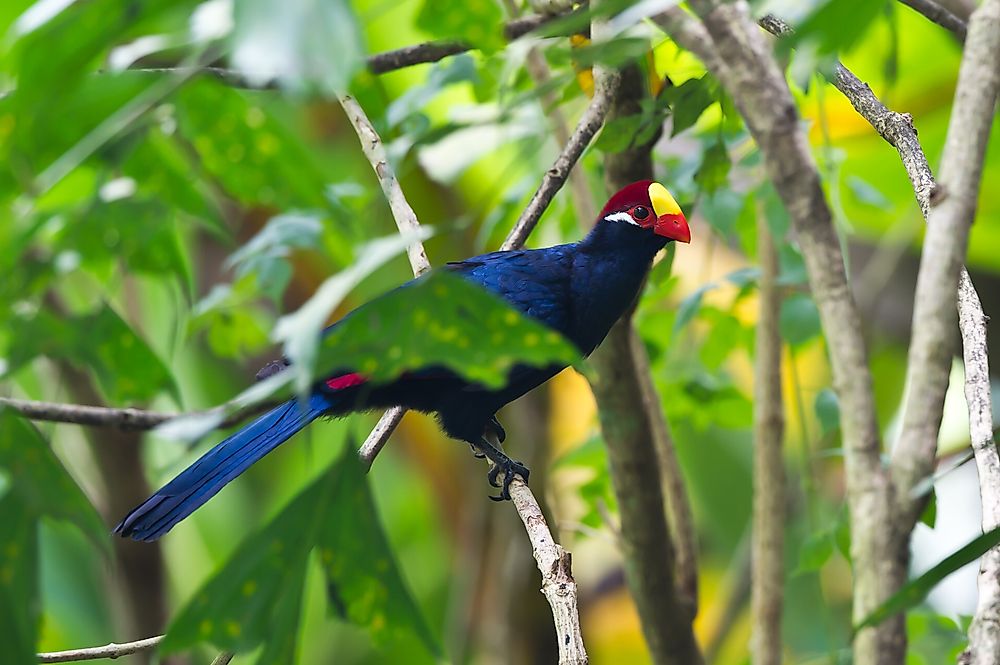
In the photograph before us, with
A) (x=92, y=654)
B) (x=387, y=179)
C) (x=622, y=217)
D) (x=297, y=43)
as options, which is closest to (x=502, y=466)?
(x=622, y=217)

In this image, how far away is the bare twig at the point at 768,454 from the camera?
1.98 metres

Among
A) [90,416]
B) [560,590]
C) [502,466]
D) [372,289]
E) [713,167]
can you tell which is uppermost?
[372,289]

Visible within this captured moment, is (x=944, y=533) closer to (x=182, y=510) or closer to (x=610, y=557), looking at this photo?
(x=610, y=557)

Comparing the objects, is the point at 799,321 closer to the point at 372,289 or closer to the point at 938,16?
the point at 938,16

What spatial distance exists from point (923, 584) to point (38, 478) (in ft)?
2.10

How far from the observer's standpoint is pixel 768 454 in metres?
2.03

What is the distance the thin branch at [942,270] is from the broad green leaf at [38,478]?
1.99ft

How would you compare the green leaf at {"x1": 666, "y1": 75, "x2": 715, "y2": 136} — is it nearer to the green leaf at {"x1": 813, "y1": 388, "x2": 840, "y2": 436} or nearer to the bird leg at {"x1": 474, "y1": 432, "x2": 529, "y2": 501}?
the green leaf at {"x1": 813, "y1": 388, "x2": 840, "y2": 436}

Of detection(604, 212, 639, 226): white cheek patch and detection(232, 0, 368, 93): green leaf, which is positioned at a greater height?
detection(604, 212, 639, 226): white cheek patch

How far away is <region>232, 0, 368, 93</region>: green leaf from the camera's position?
1.64 ft

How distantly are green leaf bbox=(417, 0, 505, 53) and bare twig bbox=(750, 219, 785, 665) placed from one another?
85 cm

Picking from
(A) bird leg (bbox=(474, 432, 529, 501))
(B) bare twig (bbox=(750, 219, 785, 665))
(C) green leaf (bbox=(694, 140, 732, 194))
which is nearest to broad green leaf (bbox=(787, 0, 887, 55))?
(C) green leaf (bbox=(694, 140, 732, 194))

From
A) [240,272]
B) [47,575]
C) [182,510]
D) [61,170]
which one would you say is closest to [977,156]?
[61,170]

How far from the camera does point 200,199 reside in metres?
1.72
